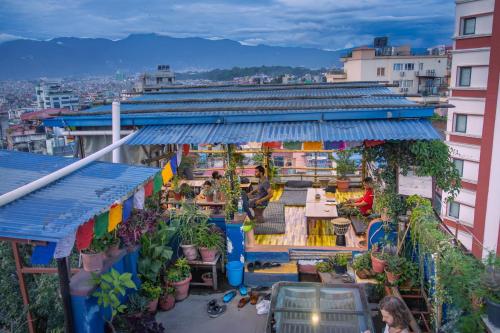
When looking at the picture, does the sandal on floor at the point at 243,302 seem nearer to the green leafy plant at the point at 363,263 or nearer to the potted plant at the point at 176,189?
the green leafy plant at the point at 363,263

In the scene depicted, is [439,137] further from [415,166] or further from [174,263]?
[174,263]

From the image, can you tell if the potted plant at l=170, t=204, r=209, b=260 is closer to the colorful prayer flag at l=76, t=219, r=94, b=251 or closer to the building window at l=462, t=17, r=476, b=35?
the colorful prayer flag at l=76, t=219, r=94, b=251

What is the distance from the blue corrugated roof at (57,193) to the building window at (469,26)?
29.1m

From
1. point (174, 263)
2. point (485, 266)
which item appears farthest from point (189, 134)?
point (485, 266)

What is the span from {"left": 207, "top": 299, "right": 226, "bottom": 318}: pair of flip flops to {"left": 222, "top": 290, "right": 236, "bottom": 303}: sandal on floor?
0.61 feet

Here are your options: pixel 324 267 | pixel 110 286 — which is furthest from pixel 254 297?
pixel 110 286

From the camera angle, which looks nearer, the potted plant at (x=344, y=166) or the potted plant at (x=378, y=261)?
the potted plant at (x=378, y=261)

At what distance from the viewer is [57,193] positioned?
18.0 ft

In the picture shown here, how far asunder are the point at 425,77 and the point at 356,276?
66.6 meters

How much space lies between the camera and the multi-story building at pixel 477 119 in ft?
79.8

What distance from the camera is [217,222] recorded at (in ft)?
31.5

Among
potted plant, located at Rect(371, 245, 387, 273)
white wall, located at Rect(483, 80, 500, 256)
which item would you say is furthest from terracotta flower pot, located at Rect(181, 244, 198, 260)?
white wall, located at Rect(483, 80, 500, 256)

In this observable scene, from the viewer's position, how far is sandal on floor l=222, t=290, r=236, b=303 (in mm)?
8133

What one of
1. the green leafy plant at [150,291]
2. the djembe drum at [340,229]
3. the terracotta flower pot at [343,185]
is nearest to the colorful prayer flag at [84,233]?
the green leafy plant at [150,291]
